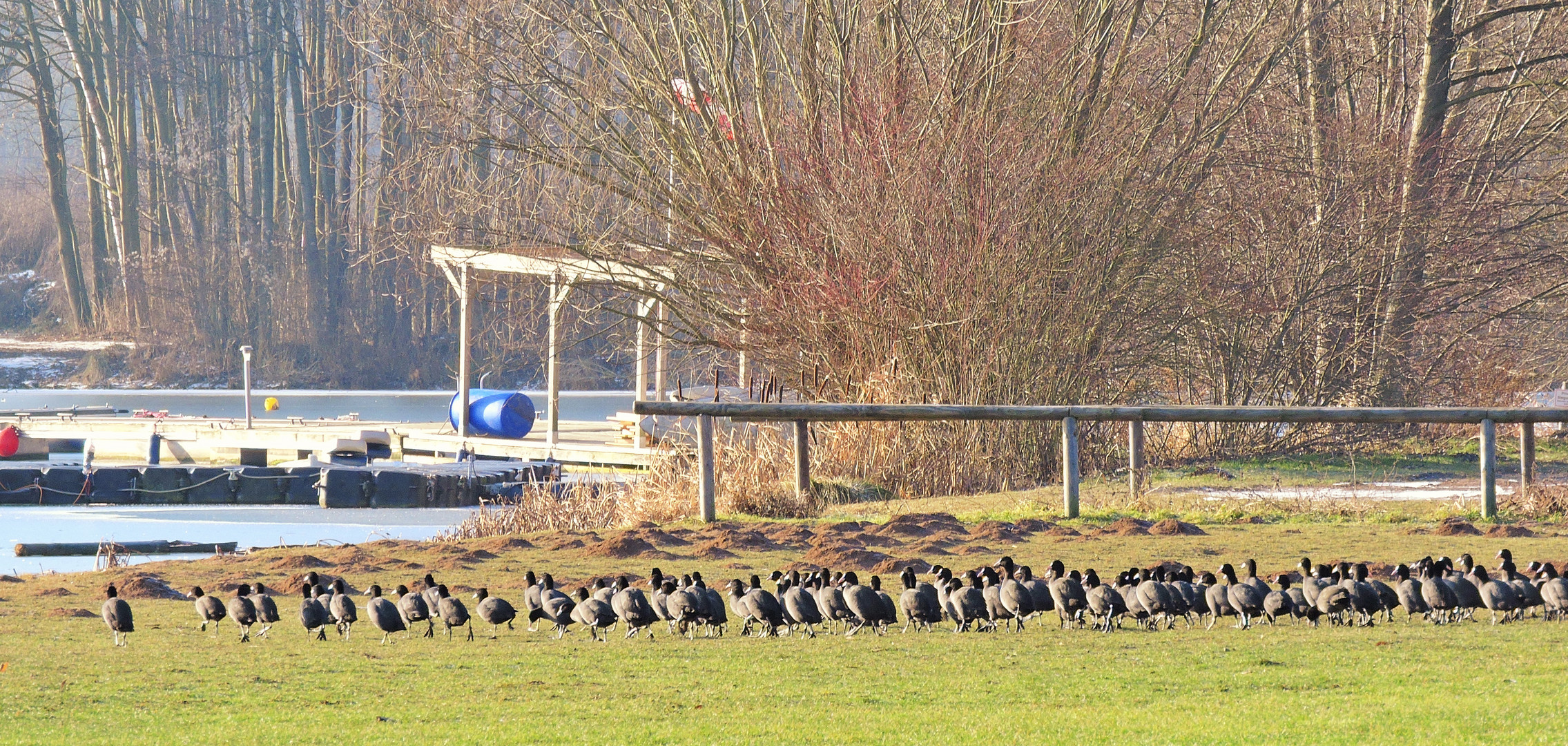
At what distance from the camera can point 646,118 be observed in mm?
20219

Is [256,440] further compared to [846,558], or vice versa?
[256,440]

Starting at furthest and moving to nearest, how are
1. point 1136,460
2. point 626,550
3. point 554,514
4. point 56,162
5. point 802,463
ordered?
1. point 56,162
2. point 554,514
3. point 802,463
4. point 1136,460
5. point 626,550

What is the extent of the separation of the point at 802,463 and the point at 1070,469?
3.04 m

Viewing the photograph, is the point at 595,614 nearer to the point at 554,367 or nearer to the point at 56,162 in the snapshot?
the point at 554,367

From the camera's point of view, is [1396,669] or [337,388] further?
[337,388]

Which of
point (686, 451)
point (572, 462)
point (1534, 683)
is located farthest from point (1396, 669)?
point (572, 462)

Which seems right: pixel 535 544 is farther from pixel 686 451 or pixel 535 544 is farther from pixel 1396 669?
pixel 1396 669

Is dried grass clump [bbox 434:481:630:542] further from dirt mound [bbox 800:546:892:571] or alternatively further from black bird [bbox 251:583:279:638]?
black bird [bbox 251:583:279:638]

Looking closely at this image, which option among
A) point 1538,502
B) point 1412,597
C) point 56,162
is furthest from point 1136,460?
point 56,162

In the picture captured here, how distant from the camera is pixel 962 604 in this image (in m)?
8.34

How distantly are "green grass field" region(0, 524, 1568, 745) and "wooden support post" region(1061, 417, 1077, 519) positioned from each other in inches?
216

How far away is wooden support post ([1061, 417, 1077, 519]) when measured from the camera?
550 inches

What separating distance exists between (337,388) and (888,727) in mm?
64294

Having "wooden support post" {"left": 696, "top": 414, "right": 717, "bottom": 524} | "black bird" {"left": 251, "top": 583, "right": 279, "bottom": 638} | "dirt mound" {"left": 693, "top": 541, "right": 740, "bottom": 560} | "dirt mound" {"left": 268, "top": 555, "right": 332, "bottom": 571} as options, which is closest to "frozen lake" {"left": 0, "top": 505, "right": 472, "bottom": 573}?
"wooden support post" {"left": 696, "top": 414, "right": 717, "bottom": 524}
